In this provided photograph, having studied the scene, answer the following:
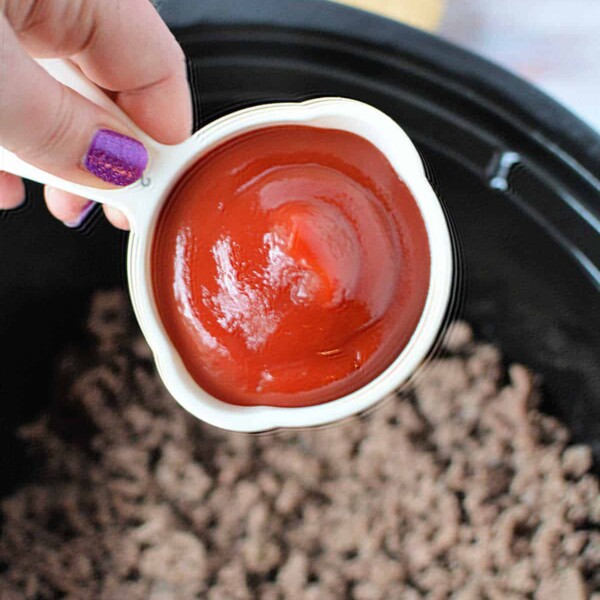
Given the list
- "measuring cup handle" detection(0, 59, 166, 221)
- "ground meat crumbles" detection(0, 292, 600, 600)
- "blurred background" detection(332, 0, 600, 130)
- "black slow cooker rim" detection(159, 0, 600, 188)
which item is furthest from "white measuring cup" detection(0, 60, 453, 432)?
"blurred background" detection(332, 0, 600, 130)

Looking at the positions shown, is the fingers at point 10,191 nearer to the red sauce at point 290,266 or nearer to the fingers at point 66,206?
the fingers at point 66,206

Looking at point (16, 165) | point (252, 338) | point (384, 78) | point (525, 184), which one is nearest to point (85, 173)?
point (16, 165)

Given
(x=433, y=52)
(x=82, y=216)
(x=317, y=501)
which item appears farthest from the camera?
(x=317, y=501)

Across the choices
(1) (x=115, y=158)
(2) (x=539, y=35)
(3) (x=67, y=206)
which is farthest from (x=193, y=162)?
(2) (x=539, y=35)

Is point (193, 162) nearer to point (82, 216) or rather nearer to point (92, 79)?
point (92, 79)

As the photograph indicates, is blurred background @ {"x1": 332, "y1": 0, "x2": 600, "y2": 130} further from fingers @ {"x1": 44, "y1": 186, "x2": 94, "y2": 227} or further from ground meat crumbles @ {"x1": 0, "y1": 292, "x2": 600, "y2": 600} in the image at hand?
fingers @ {"x1": 44, "y1": 186, "x2": 94, "y2": 227}

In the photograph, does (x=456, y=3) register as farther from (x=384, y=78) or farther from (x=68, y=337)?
(x=68, y=337)
